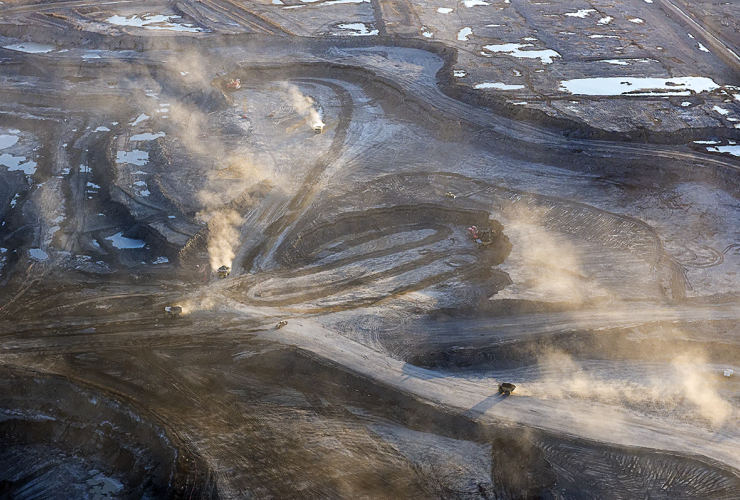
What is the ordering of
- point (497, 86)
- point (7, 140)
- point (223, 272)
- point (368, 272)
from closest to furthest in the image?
point (223, 272), point (368, 272), point (7, 140), point (497, 86)

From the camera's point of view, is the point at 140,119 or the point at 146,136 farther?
the point at 140,119

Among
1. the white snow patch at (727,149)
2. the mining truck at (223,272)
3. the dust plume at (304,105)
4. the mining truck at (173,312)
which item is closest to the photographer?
the mining truck at (173,312)

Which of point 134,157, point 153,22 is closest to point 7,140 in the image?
point 134,157

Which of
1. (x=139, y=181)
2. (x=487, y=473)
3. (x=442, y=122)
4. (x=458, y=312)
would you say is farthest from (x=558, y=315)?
(x=139, y=181)

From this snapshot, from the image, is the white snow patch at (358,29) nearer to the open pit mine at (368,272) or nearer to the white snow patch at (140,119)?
the open pit mine at (368,272)

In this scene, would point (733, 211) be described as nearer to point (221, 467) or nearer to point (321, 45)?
point (221, 467)

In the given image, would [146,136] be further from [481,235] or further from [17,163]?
[481,235]

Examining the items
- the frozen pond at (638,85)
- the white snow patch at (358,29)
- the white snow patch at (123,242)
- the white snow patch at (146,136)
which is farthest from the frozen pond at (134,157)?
the frozen pond at (638,85)
